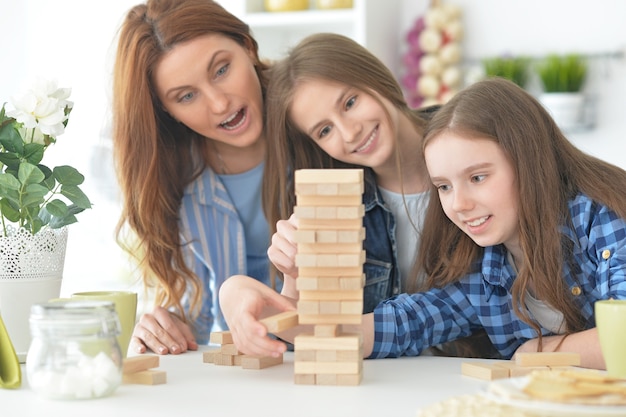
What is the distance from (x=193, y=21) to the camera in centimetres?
Result: 192

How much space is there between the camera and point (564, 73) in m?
2.96

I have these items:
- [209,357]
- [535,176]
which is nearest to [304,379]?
[209,357]

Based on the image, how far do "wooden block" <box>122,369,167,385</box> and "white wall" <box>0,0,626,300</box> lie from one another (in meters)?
1.70

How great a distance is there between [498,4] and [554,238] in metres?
1.80

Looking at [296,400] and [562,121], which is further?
[562,121]

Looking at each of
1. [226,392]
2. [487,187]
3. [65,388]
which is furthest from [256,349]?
[487,187]

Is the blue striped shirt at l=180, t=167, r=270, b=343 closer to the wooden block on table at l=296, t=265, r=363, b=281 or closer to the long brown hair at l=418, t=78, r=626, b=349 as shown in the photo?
the long brown hair at l=418, t=78, r=626, b=349

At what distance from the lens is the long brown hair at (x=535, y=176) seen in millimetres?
1534

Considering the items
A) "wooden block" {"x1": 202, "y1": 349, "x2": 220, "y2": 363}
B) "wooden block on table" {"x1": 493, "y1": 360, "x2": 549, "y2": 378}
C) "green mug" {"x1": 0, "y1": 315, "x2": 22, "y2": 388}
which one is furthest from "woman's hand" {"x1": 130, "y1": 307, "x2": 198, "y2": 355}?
"wooden block on table" {"x1": 493, "y1": 360, "x2": 549, "y2": 378}

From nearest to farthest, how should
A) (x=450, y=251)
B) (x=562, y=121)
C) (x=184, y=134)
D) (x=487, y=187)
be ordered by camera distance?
(x=487, y=187) → (x=450, y=251) → (x=184, y=134) → (x=562, y=121)

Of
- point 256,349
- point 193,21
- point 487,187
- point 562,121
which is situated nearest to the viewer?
point 256,349

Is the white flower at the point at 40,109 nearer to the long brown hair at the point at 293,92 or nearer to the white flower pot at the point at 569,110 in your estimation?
the long brown hair at the point at 293,92

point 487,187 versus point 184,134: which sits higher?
point 184,134

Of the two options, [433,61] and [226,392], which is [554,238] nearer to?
[226,392]
